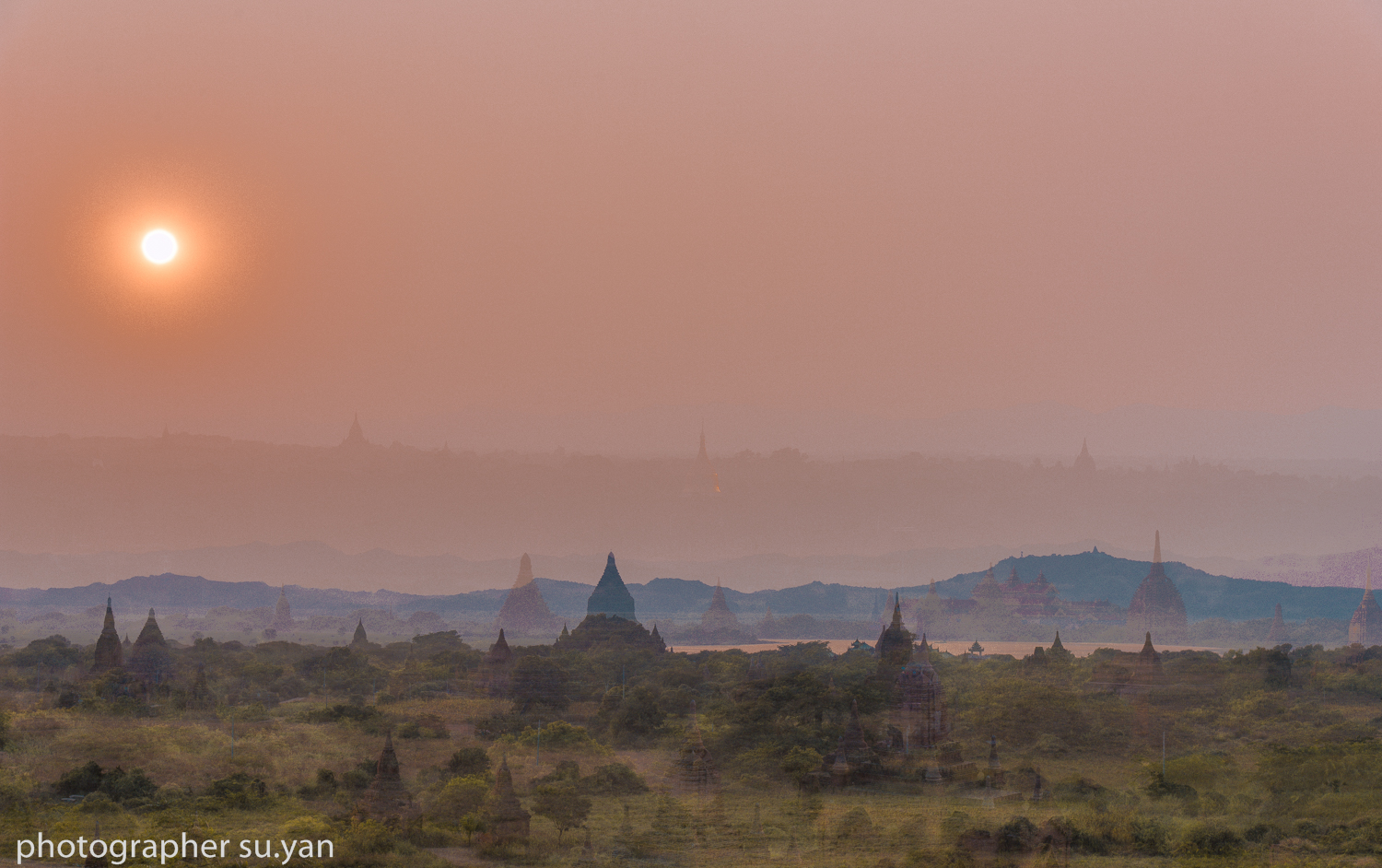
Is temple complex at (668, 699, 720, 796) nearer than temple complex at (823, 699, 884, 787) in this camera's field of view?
No

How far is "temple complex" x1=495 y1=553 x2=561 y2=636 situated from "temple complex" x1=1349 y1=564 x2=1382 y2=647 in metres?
105

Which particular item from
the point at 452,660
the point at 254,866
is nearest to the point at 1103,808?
the point at 254,866

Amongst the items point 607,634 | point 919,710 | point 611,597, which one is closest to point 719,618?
point 611,597

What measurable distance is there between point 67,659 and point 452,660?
121 ft

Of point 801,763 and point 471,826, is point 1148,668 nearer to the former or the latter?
point 801,763

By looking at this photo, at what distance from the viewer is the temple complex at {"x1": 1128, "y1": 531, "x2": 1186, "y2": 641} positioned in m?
188

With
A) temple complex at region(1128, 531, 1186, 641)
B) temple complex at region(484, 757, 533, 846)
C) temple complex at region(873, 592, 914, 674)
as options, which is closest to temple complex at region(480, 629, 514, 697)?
temple complex at region(873, 592, 914, 674)

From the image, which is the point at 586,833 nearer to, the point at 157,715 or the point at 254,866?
the point at 254,866

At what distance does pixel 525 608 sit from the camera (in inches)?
6718

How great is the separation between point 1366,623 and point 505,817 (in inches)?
5989

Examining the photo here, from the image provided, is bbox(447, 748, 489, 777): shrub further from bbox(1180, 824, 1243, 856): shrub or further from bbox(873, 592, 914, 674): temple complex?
bbox(1180, 824, 1243, 856): shrub

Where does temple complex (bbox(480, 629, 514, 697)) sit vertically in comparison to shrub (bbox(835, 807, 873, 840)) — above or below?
above

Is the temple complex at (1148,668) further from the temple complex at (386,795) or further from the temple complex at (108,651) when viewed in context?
the temple complex at (108,651)

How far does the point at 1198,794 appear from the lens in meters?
67.2
